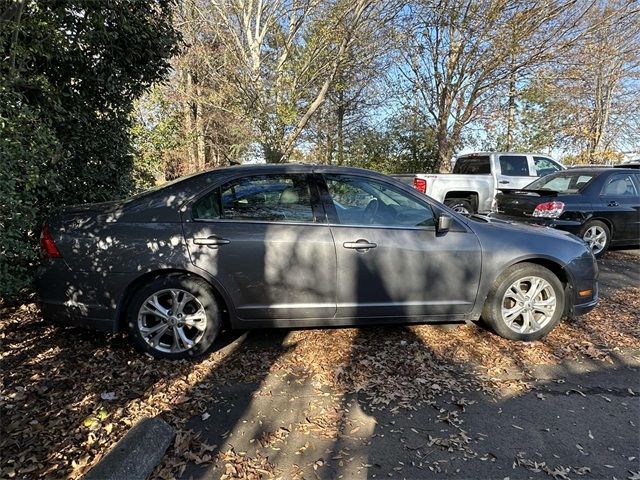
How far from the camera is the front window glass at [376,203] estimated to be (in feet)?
12.4

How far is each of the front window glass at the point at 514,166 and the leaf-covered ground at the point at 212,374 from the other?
6.93 metres

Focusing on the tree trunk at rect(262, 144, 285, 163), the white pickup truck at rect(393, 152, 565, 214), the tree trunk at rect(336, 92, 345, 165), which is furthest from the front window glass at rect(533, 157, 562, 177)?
the tree trunk at rect(336, 92, 345, 165)

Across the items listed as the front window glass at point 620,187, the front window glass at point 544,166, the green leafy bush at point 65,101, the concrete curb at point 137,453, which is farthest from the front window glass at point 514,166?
the concrete curb at point 137,453

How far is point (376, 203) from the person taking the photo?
3.89m

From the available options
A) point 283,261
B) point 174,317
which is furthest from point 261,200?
point 174,317

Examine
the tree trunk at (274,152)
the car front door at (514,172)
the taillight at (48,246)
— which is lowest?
the taillight at (48,246)

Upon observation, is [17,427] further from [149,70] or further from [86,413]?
[149,70]

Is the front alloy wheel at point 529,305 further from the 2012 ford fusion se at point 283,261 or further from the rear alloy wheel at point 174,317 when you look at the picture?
the rear alloy wheel at point 174,317

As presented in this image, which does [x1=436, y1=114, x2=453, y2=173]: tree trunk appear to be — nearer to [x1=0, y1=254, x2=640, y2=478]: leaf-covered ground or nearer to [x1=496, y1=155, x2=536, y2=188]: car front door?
[x1=496, y1=155, x2=536, y2=188]: car front door

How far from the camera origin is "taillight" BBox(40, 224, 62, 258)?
3461 millimetres

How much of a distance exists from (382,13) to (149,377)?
11275 millimetres

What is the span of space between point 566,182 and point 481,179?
2.58 m

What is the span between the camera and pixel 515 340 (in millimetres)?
3957

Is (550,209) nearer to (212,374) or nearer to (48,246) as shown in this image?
(212,374)
